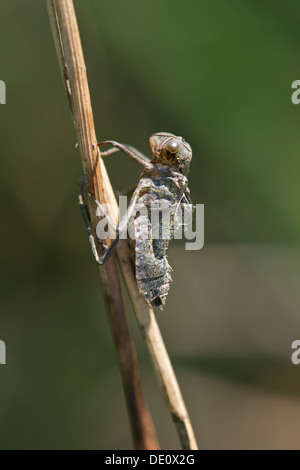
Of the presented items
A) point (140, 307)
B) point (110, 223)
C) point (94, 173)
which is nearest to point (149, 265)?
point (140, 307)

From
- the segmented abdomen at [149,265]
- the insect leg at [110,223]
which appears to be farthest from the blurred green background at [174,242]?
the insect leg at [110,223]

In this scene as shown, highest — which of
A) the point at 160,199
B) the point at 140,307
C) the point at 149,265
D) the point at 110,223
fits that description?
the point at 160,199

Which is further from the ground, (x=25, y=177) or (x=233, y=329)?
(x=25, y=177)

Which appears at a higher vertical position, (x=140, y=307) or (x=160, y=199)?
(x=160, y=199)

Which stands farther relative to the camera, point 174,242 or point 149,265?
point 174,242

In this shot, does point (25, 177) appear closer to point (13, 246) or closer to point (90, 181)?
point (13, 246)

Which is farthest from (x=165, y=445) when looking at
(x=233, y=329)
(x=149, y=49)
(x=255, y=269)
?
(x=149, y=49)

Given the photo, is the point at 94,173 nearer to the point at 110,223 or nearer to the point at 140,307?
the point at 110,223

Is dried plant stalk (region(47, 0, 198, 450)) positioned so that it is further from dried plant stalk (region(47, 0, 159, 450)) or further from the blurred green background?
the blurred green background
